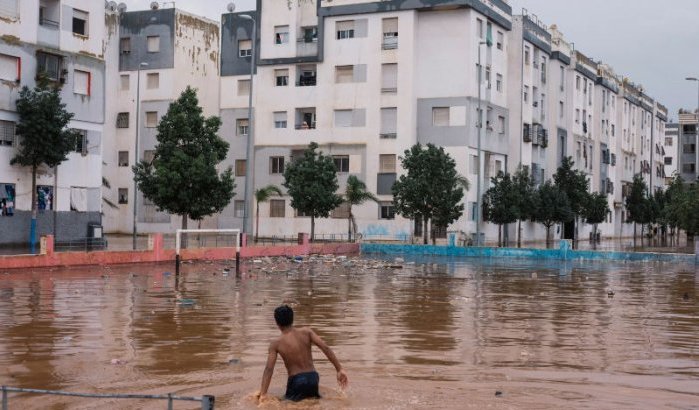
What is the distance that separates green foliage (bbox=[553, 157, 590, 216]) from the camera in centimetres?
7281

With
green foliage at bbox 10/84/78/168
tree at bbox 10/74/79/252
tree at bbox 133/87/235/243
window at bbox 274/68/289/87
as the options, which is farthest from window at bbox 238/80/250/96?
green foliage at bbox 10/84/78/168

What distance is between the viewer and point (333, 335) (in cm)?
1630

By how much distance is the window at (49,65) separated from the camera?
4216cm

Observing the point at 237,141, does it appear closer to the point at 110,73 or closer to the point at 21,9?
the point at 110,73

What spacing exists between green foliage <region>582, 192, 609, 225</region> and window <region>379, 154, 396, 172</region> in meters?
20.5

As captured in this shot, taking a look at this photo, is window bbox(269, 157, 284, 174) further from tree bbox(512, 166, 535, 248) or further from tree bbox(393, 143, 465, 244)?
tree bbox(512, 166, 535, 248)

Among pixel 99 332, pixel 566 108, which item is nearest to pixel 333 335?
pixel 99 332

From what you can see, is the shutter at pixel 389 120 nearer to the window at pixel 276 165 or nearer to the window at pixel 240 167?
the window at pixel 276 165

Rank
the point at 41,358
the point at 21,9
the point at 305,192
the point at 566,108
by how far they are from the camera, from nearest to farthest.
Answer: the point at 41,358, the point at 21,9, the point at 305,192, the point at 566,108

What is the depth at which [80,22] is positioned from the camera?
44.8 meters

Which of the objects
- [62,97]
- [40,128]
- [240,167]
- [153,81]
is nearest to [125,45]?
[153,81]

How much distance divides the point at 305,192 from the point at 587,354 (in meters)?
41.5

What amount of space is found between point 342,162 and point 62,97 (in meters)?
23.8

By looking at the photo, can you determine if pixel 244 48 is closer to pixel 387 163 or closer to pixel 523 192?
pixel 387 163
